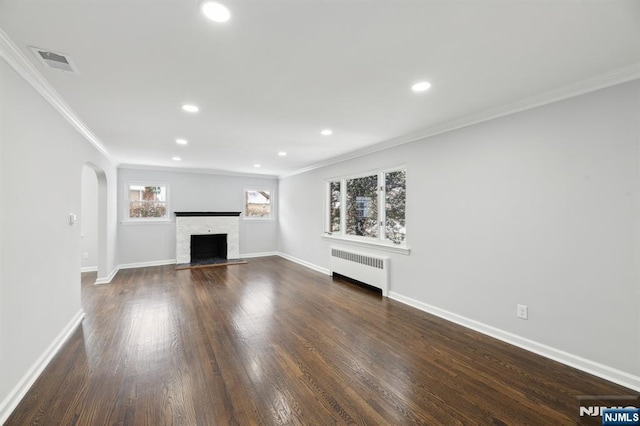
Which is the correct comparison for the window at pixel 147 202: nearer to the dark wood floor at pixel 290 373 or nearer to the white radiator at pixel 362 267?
the dark wood floor at pixel 290 373

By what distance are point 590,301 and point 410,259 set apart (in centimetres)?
191

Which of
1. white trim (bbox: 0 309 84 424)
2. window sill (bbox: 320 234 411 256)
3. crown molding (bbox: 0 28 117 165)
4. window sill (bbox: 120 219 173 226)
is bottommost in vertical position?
white trim (bbox: 0 309 84 424)

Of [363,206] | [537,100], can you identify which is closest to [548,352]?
[537,100]

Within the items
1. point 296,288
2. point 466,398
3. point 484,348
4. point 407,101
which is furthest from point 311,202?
point 466,398

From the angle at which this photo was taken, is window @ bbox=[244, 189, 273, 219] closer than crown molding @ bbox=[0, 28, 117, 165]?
No

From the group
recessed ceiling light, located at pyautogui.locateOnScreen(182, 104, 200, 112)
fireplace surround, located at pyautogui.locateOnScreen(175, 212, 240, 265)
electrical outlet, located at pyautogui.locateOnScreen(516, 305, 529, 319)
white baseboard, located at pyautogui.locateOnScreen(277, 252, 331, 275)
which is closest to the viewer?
electrical outlet, located at pyautogui.locateOnScreen(516, 305, 529, 319)

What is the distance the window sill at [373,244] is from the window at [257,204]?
2.86 metres

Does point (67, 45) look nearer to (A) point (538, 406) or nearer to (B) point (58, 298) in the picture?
(B) point (58, 298)

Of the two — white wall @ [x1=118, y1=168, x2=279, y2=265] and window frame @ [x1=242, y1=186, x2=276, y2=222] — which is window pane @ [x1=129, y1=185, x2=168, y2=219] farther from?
window frame @ [x1=242, y1=186, x2=276, y2=222]

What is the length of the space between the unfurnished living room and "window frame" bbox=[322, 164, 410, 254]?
22 cm

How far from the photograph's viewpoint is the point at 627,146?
211 centimetres

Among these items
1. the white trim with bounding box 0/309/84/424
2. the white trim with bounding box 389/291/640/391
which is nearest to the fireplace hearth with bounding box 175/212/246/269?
the white trim with bounding box 0/309/84/424

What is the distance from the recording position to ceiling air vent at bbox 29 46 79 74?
1.86 m

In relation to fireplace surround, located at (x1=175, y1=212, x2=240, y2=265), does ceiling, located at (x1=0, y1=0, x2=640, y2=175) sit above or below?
above
